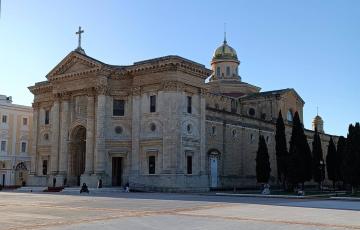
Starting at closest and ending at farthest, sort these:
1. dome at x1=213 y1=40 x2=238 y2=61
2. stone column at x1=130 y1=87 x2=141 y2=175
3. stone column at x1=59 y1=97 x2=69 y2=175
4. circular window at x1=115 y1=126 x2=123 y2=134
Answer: stone column at x1=130 y1=87 x2=141 y2=175 < circular window at x1=115 y1=126 x2=123 y2=134 < stone column at x1=59 y1=97 x2=69 y2=175 < dome at x1=213 y1=40 x2=238 y2=61

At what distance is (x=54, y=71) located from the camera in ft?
176

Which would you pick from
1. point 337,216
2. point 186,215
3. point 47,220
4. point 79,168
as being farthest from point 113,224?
point 79,168

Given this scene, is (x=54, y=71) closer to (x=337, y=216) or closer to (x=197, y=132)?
(x=197, y=132)

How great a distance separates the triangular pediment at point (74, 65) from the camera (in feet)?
162

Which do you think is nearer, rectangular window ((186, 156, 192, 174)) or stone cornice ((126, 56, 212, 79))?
stone cornice ((126, 56, 212, 79))

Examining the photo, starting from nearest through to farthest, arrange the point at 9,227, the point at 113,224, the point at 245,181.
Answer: the point at 9,227 → the point at 113,224 → the point at 245,181

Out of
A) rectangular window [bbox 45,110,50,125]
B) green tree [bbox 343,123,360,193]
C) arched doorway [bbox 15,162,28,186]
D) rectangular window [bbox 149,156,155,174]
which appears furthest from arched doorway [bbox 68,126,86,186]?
green tree [bbox 343,123,360,193]

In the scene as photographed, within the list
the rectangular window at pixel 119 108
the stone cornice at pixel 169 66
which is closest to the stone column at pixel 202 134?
the stone cornice at pixel 169 66

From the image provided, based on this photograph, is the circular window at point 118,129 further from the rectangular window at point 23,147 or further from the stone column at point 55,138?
the rectangular window at point 23,147

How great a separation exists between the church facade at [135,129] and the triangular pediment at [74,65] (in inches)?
4.3

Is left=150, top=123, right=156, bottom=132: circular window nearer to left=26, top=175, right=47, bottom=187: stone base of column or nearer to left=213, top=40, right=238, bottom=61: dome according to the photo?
left=26, top=175, right=47, bottom=187: stone base of column

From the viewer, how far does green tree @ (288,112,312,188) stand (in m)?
43.8

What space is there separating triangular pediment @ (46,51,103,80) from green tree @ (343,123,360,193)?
25.3 meters

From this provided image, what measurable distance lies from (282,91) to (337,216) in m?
49.3
